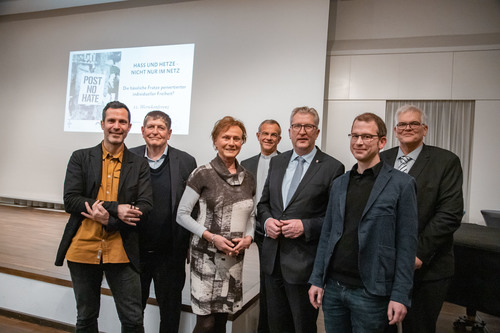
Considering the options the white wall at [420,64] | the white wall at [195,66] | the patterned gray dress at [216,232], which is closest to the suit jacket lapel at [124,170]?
the patterned gray dress at [216,232]

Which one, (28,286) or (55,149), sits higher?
(55,149)

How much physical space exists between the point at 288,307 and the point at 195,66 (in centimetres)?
446

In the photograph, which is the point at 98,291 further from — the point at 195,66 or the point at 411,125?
the point at 195,66

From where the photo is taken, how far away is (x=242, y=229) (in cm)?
171

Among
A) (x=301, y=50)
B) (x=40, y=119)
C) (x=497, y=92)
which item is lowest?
(x=40, y=119)

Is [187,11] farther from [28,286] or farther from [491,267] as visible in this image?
[491,267]

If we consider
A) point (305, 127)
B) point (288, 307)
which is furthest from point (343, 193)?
point (288, 307)

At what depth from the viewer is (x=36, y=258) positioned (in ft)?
10.7

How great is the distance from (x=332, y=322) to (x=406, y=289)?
→ 0.35 meters

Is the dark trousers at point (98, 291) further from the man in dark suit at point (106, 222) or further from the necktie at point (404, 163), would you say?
the necktie at point (404, 163)

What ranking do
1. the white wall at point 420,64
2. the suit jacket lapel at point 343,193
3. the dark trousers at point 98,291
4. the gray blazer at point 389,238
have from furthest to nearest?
the white wall at point 420,64, the dark trousers at point 98,291, the suit jacket lapel at point 343,193, the gray blazer at point 389,238

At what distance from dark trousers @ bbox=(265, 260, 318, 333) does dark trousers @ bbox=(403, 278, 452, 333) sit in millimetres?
473

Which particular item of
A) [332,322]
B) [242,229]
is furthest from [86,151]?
[332,322]

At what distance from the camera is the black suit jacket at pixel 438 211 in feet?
5.35
